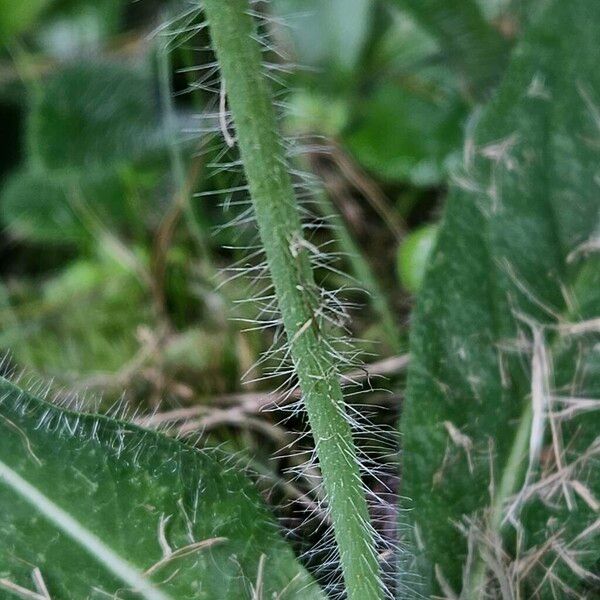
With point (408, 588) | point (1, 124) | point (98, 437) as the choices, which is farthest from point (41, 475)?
point (1, 124)

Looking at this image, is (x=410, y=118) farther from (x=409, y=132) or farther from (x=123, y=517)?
(x=123, y=517)

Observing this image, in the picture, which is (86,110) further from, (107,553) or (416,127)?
(107,553)

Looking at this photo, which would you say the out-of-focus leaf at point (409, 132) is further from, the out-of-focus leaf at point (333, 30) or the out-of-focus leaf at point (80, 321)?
the out-of-focus leaf at point (80, 321)

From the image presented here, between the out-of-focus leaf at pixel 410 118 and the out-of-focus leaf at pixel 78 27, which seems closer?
the out-of-focus leaf at pixel 410 118

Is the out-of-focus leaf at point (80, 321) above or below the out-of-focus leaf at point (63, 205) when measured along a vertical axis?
below

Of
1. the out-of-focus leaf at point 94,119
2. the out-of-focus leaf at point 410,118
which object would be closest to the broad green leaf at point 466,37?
the out-of-focus leaf at point 410,118

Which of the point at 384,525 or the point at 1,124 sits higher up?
the point at 1,124

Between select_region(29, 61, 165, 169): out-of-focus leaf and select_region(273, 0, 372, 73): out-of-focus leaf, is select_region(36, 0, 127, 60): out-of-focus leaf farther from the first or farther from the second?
select_region(273, 0, 372, 73): out-of-focus leaf
